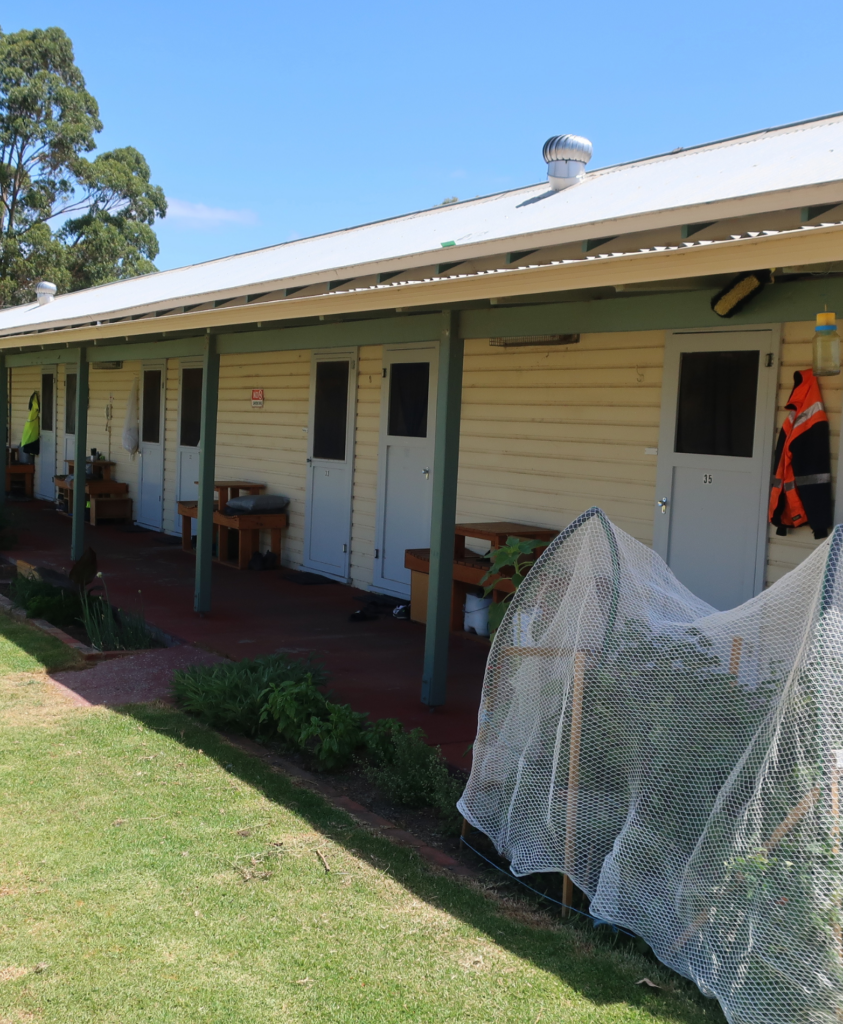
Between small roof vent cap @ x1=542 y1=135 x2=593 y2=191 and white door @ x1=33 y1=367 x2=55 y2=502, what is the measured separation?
12.3 m

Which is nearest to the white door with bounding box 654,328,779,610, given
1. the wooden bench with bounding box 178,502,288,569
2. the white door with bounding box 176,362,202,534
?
the wooden bench with bounding box 178,502,288,569

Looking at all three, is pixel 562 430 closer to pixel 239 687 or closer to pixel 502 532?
pixel 502 532

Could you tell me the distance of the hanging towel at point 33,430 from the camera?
1702 cm

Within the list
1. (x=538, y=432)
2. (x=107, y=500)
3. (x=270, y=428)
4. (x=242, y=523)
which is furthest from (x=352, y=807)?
(x=107, y=500)

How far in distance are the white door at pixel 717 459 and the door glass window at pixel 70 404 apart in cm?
1236

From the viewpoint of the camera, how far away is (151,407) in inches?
540

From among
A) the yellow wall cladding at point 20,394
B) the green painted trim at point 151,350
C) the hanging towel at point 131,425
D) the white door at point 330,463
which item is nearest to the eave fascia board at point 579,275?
the green painted trim at point 151,350

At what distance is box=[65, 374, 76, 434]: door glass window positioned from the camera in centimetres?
1634

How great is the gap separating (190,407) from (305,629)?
5.89 meters

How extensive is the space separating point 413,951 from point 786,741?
1304mm

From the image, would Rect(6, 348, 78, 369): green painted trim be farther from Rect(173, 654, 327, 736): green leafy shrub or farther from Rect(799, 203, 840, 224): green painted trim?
Rect(799, 203, 840, 224): green painted trim

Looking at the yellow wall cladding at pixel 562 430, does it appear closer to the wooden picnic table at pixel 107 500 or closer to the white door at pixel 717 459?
the white door at pixel 717 459

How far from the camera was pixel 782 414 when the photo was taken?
5621 millimetres

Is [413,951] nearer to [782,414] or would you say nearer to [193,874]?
[193,874]
